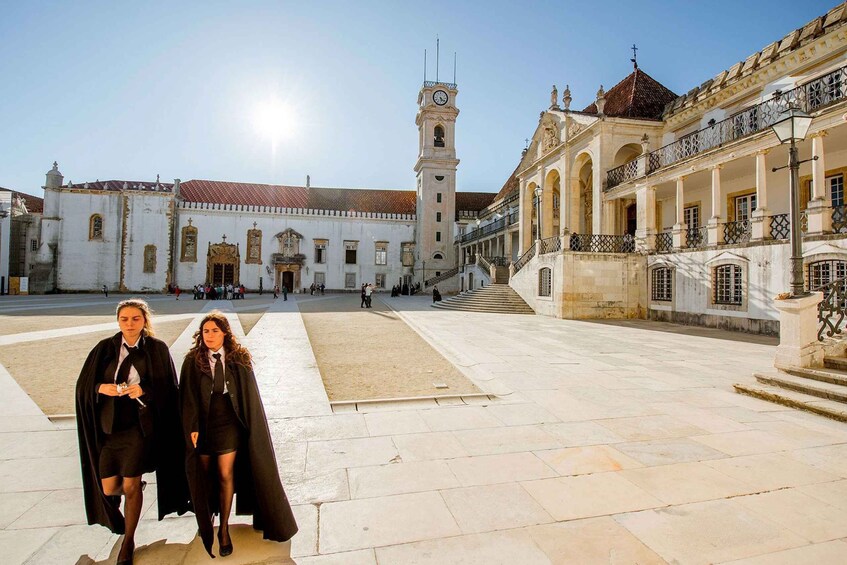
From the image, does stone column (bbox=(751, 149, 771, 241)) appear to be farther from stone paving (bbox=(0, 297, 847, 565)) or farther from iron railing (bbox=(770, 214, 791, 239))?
stone paving (bbox=(0, 297, 847, 565))

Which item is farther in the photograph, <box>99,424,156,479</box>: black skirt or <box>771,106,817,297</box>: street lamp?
<box>771,106,817,297</box>: street lamp

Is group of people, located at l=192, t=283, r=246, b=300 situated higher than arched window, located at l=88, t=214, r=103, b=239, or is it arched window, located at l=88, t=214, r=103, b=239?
arched window, located at l=88, t=214, r=103, b=239

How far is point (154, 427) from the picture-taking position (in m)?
2.62

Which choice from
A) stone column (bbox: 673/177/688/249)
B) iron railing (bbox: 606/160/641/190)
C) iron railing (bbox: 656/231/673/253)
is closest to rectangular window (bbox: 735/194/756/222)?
stone column (bbox: 673/177/688/249)

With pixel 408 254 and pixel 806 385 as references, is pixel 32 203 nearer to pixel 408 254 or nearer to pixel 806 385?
pixel 408 254

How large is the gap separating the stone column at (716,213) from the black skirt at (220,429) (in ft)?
59.8

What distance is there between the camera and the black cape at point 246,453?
2.56 meters

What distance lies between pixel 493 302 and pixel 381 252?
88.8 ft

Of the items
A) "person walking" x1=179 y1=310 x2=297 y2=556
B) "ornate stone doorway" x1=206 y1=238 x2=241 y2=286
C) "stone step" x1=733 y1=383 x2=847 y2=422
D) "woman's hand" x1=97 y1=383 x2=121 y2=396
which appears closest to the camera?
"woman's hand" x1=97 y1=383 x2=121 y2=396

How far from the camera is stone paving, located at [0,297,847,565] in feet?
9.12

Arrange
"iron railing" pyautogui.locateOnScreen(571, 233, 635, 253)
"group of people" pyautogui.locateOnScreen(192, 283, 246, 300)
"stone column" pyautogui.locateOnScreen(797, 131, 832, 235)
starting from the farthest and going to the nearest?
"group of people" pyautogui.locateOnScreen(192, 283, 246, 300) < "iron railing" pyautogui.locateOnScreen(571, 233, 635, 253) < "stone column" pyautogui.locateOnScreen(797, 131, 832, 235)

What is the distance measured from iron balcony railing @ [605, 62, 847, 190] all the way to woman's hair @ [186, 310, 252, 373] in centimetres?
1241

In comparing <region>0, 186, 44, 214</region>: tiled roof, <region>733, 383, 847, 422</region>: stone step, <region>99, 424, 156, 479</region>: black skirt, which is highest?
<region>0, 186, 44, 214</region>: tiled roof

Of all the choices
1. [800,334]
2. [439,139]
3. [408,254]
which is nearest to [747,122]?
[800,334]
